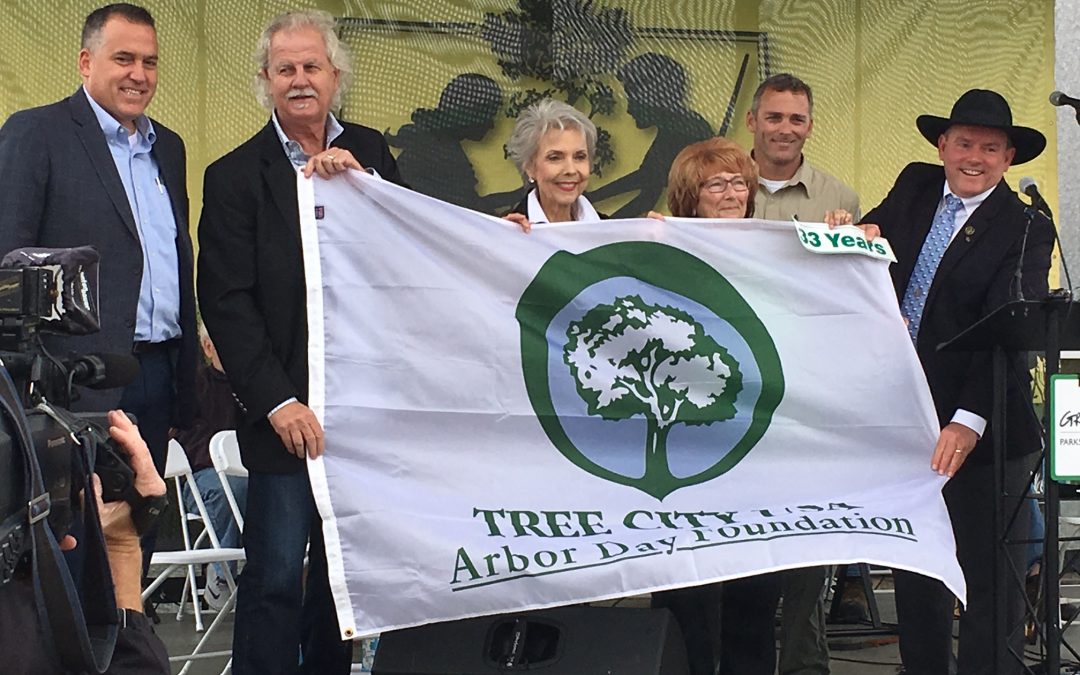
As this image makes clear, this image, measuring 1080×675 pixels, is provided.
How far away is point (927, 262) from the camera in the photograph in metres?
4.38

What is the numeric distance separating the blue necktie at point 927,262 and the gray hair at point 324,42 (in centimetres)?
180

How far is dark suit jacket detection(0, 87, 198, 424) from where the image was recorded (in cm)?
379

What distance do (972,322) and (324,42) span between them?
2056 mm

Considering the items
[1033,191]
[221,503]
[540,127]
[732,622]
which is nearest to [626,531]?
[732,622]

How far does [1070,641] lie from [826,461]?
2.46 m

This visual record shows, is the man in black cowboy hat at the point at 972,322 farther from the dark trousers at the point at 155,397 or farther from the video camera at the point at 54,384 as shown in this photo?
the video camera at the point at 54,384

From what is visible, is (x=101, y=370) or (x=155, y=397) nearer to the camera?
(x=101, y=370)

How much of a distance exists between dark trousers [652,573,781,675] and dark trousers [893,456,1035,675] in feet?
1.70

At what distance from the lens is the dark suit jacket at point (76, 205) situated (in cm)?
379

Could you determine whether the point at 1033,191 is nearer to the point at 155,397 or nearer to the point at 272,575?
the point at 272,575

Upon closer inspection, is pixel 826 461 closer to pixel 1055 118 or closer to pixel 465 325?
pixel 465 325

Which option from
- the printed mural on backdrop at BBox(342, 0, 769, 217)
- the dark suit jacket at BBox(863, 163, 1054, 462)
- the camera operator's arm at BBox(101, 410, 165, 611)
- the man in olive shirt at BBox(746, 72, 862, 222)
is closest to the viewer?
the camera operator's arm at BBox(101, 410, 165, 611)

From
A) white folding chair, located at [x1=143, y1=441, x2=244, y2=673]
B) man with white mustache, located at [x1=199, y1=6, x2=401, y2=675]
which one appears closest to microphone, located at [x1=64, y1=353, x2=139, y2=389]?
man with white mustache, located at [x1=199, y1=6, x2=401, y2=675]

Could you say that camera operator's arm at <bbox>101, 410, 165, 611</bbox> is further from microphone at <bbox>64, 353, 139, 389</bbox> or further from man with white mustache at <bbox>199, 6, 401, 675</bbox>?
man with white mustache at <bbox>199, 6, 401, 675</bbox>
